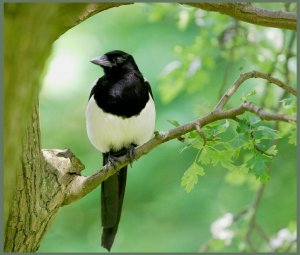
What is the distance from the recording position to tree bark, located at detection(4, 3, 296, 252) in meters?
1.35

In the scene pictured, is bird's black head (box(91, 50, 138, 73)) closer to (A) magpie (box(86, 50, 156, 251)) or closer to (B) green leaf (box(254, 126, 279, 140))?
(A) magpie (box(86, 50, 156, 251))

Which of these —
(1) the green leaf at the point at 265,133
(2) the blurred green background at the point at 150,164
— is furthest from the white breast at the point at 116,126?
(2) the blurred green background at the point at 150,164

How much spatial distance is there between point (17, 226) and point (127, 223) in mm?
3614

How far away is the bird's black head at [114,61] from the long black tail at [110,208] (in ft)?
1.96

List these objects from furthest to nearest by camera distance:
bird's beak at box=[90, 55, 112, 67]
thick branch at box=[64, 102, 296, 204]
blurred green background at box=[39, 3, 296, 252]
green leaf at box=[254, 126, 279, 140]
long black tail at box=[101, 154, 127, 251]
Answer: blurred green background at box=[39, 3, 296, 252], bird's beak at box=[90, 55, 112, 67], long black tail at box=[101, 154, 127, 251], green leaf at box=[254, 126, 279, 140], thick branch at box=[64, 102, 296, 204]

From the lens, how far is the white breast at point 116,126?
11.0 ft

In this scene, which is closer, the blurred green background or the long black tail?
the long black tail

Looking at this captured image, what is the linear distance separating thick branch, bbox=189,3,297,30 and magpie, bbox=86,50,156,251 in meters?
0.87

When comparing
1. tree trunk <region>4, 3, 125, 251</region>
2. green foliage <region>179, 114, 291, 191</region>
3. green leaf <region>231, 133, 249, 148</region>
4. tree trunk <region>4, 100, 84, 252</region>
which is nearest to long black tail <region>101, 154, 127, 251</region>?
tree trunk <region>4, 100, 84, 252</region>

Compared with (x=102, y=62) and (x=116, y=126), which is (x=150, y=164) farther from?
(x=116, y=126)

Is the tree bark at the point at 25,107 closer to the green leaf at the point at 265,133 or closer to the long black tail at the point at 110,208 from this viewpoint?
the green leaf at the point at 265,133

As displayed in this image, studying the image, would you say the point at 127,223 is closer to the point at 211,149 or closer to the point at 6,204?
the point at 211,149

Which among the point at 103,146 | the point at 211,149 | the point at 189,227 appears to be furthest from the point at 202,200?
the point at 211,149

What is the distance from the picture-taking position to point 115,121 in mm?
3363
